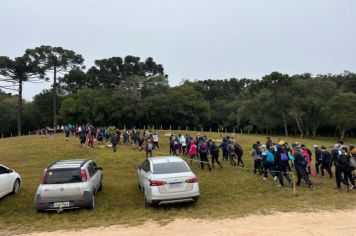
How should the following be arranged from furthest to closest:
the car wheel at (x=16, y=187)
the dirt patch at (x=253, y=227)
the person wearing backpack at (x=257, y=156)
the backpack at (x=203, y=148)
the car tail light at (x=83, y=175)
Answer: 1. the backpack at (x=203, y=148)
2. the person wearing backpack at (x=257, y=156)
3. the car wheel at (x=16, y=187)
4. the car tail light at (x=83, y=175)
5. the dirt patch at (x=253, y=227)

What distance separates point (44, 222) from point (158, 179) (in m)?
3.69

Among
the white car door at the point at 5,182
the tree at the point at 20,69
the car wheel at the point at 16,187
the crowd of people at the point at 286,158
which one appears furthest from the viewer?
the tree at the point at 20,69

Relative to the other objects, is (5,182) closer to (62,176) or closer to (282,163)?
(62,176)

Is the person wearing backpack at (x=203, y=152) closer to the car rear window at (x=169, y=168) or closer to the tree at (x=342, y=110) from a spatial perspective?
the car rear window at (x=169, y=168)

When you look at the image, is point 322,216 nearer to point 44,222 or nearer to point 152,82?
point 44,222

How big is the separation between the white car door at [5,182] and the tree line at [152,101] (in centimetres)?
4662

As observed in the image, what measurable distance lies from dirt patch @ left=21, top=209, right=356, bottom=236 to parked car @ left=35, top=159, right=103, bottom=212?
1814 mm

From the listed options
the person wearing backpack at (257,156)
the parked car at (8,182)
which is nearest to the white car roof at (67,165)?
the parked car at (8,182)

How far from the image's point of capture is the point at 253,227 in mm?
9914

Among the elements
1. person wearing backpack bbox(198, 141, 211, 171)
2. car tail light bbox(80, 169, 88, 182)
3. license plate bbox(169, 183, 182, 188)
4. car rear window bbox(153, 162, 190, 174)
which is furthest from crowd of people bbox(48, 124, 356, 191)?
car tail light bbox(80, 169, 88, 182)

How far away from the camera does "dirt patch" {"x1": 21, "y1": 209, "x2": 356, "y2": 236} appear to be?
31.0 ft

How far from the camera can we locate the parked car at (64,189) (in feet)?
39.0

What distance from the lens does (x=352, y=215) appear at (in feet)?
36.5

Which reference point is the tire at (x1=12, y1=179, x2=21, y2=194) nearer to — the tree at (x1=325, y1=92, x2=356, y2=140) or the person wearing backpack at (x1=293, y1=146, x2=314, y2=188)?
the person wearing backpack at (x1=293, y1=146, x2=314, y2=188)
